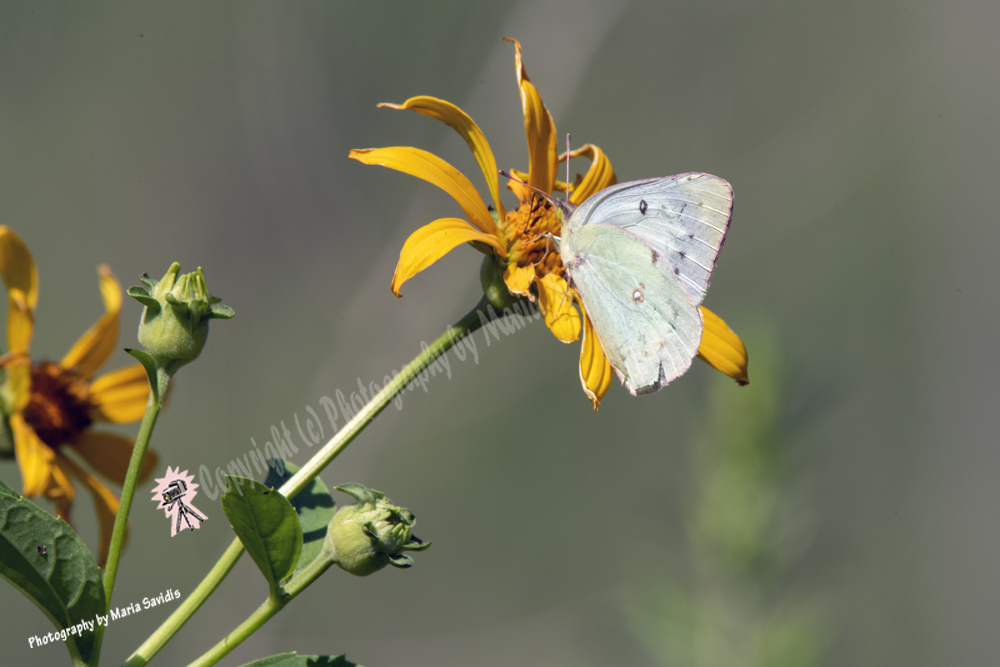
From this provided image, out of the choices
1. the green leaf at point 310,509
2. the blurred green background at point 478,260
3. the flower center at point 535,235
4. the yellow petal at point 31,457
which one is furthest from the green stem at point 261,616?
the blurred green background at point 478,260

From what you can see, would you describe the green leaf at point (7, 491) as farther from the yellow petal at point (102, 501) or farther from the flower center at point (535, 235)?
the flower center at point (535, 235)

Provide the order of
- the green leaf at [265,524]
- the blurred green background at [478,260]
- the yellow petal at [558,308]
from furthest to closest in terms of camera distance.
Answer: the blurred green background at [478,260], the yellow petal at [558,308], the green leaf at [265,524]

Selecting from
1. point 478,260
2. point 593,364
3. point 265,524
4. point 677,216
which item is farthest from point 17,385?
point 478,260

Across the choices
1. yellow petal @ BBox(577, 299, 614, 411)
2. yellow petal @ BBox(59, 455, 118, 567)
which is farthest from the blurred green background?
yellow petal @ BBox(577, 299, 614, 411)

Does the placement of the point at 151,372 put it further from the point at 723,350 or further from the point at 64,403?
the point at 723,350

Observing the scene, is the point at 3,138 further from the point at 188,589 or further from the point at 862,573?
the point at 862,573
